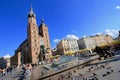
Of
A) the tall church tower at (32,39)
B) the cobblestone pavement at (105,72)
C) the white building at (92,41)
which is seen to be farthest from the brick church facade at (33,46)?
the cobblestone pavement at (105,72)

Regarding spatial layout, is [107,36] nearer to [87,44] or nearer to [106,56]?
[87,44]

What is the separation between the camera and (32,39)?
95812mm

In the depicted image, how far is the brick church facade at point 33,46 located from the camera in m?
93.6

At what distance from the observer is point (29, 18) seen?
337 feet

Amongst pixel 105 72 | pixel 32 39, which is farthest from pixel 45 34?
pixel 105 72

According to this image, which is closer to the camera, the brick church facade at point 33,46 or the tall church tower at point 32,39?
the tall church tower at point 32,39

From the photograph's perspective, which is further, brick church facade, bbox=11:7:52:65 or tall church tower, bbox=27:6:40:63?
brick church facade, bbox=11:7:52:65

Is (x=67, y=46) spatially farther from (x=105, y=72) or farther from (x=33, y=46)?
(x=105, y=72)

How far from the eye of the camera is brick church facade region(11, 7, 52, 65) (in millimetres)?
93562

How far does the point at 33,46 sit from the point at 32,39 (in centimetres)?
487

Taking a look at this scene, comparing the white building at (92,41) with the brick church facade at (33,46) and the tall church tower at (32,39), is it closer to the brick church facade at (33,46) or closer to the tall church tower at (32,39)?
the brick church facade at (33,46)

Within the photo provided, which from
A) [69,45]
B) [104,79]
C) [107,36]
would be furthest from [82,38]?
[104,79]

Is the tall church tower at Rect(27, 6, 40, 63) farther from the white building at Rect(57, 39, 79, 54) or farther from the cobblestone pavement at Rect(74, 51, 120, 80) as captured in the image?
the cobblestone pavement at Rect(74, 51, 120, 80)

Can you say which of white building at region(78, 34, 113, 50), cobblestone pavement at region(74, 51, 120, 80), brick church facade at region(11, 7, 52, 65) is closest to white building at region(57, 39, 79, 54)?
white building at region(78, 34, 113, 50)
